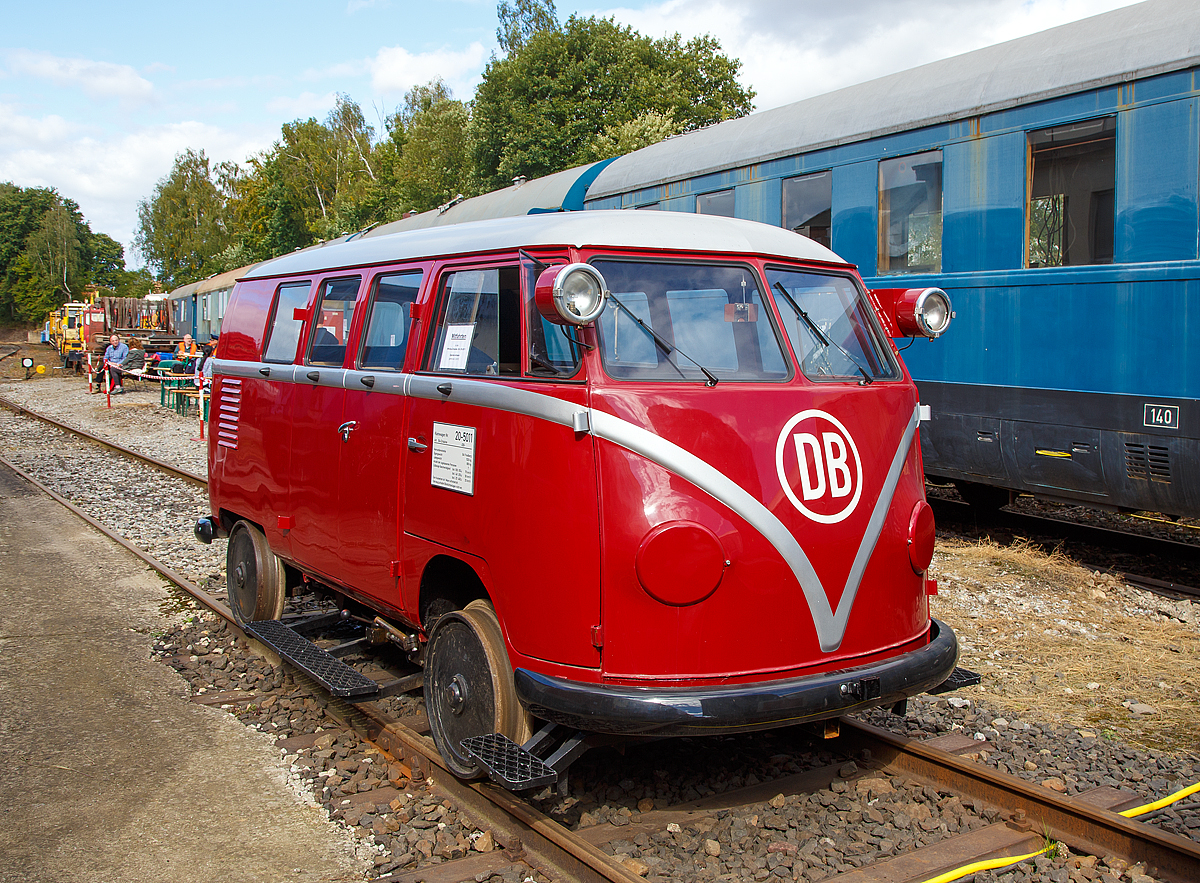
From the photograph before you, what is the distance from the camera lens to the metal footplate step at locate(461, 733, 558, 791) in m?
3.63

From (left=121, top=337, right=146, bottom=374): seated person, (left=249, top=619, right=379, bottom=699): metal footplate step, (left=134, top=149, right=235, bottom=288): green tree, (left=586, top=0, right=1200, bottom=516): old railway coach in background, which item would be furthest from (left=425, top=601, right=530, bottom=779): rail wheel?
(left=134, top=149, right=235, bottom=288): green tree

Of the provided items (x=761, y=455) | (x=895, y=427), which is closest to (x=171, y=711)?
(x=761, y=455)

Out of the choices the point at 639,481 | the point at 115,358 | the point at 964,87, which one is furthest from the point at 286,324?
the point at 115,358

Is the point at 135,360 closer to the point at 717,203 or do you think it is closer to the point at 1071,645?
the point at 717,203

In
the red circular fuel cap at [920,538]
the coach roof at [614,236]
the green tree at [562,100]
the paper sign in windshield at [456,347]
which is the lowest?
the red circular fuel cap at [920,538]

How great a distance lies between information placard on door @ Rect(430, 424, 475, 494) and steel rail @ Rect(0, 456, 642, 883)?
1.26 meters

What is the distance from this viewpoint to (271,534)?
20.8 feet

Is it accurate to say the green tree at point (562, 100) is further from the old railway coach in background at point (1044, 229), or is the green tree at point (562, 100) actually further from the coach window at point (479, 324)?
the coach window at point (479, 324)

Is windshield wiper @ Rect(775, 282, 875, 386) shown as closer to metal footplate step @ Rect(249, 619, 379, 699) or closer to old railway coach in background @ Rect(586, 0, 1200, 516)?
metal footplate step @ Rect(249, 619, 379, 699)

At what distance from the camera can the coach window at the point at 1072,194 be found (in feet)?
24.8


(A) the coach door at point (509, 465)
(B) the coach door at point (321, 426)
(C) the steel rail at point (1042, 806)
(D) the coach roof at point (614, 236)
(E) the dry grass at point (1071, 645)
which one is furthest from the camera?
(B) the coach door at point (321, 426)

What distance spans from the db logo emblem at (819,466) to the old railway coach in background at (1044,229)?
13.8 ft

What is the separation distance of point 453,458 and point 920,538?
200cm

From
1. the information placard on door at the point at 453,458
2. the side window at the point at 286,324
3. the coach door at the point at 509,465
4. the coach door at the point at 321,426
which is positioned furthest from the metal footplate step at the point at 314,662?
the side window at the point at 286,324
